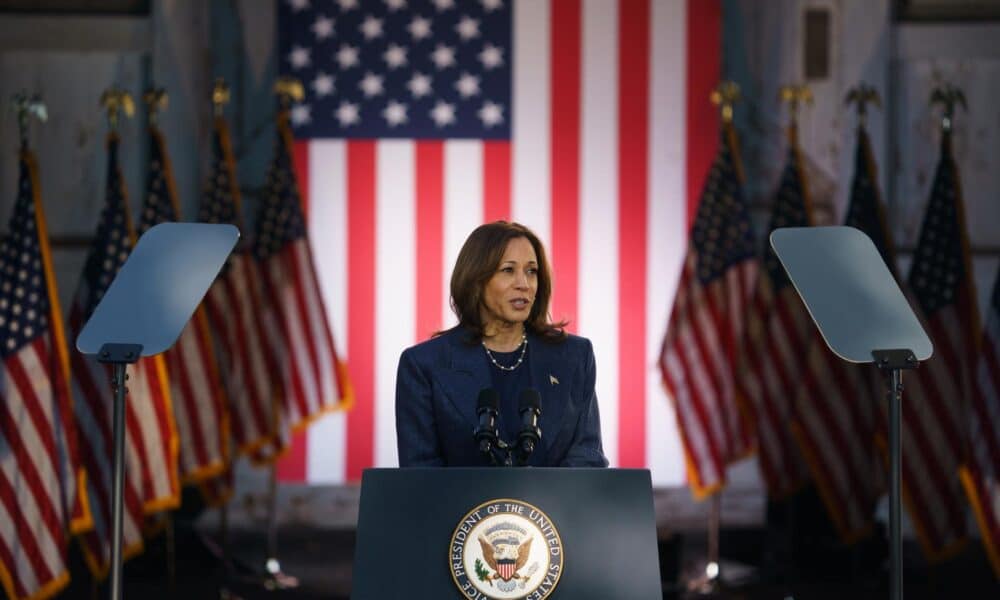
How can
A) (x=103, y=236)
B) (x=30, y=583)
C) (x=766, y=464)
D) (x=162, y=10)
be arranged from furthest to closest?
(x=162, y=10) → (x=766, y=464) → (x=103, y=236) → (x=30, y=583)

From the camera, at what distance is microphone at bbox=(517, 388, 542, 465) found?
7.88ft

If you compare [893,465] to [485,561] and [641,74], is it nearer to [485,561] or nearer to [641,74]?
[485,561]

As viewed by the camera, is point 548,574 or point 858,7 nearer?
point 548,574

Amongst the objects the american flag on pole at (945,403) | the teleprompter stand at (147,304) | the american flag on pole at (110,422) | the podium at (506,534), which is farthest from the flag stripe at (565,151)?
the podium at (506,534)

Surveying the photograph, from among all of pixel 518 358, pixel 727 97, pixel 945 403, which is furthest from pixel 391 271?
pixel 518 358

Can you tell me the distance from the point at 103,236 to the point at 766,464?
10.1ft

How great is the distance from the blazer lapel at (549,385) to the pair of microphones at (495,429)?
44 centimetres

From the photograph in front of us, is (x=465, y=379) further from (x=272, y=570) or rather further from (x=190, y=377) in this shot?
(x=272, y=570)

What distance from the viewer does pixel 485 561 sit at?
2.31 metres

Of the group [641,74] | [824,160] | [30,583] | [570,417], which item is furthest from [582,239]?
[570,417]

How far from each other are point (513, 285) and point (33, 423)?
2635mm

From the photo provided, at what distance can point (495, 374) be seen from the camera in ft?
9.69

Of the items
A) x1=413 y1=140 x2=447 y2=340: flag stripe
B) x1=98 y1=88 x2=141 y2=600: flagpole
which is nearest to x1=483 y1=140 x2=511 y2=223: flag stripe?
x1=413 y1=140 x2=447 y2=340: flag stripe

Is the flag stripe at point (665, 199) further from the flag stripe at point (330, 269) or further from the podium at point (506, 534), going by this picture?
the podium at point (506, 534)
